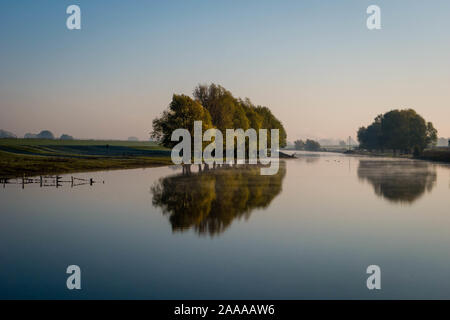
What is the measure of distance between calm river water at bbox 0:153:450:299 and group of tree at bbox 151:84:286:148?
53751 mm

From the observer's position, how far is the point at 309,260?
1725 cm

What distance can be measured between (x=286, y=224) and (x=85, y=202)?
18.5 metres

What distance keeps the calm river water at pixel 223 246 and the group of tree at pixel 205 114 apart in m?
53.8

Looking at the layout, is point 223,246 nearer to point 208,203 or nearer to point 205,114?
point 208,203

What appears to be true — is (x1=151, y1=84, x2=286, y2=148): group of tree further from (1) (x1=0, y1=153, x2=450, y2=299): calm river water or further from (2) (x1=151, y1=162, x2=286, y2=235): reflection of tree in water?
(1) (x1=0, y1=153, x2=450, y2=299): calm river water

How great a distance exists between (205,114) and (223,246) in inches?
3057

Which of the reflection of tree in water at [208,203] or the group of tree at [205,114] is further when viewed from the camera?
the group of tree at [205,114]

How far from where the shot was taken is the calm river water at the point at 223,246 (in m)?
13.9

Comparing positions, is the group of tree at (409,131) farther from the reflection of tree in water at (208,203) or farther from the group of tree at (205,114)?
the reflection of tree in water at (208,203)

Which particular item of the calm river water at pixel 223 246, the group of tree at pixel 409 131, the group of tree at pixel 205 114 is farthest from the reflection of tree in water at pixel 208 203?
the group of tree at pixel 409 131

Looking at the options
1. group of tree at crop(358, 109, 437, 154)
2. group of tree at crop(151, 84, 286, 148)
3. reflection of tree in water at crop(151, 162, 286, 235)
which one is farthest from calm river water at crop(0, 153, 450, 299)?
group of tree at crop(358, 109, 437, 154)

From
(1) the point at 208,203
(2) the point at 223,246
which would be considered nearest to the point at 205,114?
(1) the point at 208,203
